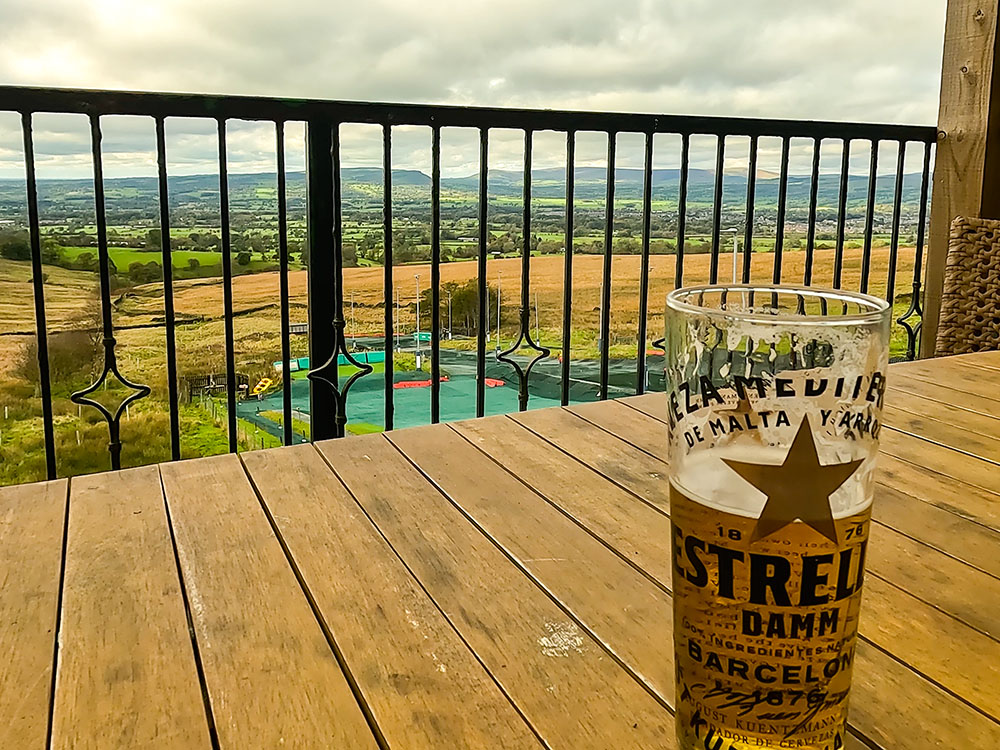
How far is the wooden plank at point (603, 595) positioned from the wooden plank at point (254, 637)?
0.65ft

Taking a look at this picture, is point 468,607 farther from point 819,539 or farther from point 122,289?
point 122,289

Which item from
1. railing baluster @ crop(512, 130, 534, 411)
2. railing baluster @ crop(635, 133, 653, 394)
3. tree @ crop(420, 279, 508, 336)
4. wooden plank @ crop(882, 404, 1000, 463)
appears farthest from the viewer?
tree @ crop(420, 279, 508, 336)

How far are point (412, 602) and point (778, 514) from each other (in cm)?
40

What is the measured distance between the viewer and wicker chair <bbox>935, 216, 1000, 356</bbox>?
7.20ft

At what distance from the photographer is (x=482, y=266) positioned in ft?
7.59

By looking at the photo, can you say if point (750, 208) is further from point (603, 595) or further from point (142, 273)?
point (603, 595)

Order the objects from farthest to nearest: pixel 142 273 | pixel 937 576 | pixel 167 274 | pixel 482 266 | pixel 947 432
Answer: pixel 142 273, pixel 482 266, pixel 167 274, pixel 947 432, pixel 937 576

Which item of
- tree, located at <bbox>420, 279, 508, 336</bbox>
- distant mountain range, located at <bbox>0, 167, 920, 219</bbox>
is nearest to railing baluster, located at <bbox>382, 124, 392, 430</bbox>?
distant mountain range, located at <bbox>0, 167, 920, 219</bbox>

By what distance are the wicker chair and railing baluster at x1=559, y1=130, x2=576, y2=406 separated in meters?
1.00

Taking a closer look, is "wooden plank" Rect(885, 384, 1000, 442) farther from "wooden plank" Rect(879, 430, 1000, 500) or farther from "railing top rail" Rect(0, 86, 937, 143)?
"railing top rail" Rect(0, 86, 937, 143)

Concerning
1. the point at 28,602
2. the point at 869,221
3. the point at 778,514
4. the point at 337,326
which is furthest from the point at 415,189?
the point at 778,514

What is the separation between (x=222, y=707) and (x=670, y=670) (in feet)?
0.98

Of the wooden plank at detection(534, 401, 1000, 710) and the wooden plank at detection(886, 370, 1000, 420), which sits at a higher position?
the wooden plank at detection(886, 370, 1000, 420)

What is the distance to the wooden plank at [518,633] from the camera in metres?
0.53
